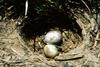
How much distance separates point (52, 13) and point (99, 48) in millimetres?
609

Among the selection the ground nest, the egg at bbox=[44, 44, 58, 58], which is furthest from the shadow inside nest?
the egg at bbox=[44, 44, 58, 58]

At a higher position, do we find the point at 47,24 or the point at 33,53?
the point at 47,24

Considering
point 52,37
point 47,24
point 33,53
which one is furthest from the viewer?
point 47,24

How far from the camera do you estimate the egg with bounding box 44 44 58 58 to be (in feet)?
10.9

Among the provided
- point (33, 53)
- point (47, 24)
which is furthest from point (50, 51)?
point (47, 24)

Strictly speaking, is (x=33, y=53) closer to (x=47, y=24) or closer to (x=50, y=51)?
(x=50, y=51)

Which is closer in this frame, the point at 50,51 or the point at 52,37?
the point at 50,51

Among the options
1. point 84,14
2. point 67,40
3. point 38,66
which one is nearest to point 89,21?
point 84,14

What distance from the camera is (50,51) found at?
10.9 feet

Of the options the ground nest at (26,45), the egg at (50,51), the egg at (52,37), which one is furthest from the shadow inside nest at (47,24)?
the egg at (50,51)

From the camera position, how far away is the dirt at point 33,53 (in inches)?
124

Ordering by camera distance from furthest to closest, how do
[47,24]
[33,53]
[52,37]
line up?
[47,24], [52,37], [33,53]

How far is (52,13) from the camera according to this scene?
11.9 ft

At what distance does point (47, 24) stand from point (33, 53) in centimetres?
51
